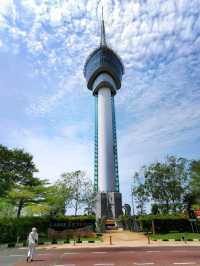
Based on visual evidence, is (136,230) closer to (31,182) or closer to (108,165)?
(31,182)

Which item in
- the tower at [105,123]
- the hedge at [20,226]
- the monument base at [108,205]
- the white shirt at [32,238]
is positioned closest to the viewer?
the white shirt at [32,238]

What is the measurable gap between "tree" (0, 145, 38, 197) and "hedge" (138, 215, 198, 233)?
Result: 19.6 meters

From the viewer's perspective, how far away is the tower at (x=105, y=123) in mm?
67094

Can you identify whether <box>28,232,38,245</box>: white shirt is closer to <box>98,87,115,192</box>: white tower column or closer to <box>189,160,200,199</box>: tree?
<box>189,160,200,199</box>: tree

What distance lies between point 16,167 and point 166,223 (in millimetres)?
26656

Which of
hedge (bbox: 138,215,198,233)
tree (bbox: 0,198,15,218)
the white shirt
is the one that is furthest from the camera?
tree (bbox: 0,198,15,218)

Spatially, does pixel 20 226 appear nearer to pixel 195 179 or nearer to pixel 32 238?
pixel 32 238

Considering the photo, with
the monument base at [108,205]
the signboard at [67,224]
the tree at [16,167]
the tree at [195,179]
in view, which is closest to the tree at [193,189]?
the tree at [195,179]

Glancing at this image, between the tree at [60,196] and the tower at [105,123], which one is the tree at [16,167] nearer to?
the tree at [60,196]

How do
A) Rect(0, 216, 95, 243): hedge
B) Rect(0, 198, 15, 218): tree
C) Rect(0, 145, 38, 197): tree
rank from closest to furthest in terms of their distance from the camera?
1. Rect(0, 216, 95, 243): hedge
2. Rect(0, 198, 15, 218): tree
3. Rect(0, 145, 38, 197): tree

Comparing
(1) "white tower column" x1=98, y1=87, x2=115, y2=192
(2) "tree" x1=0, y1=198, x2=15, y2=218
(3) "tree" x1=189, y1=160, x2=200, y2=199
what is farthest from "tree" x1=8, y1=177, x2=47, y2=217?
(1) "white tower column" x1=98, y1=87, x2=115, y2=192

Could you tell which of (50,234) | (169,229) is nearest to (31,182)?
(50,234)

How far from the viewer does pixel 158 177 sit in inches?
2224

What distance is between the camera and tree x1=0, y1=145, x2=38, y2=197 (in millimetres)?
48031
